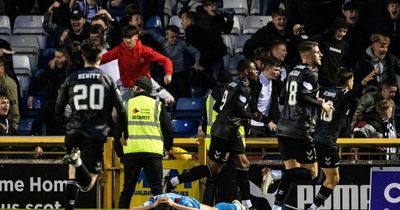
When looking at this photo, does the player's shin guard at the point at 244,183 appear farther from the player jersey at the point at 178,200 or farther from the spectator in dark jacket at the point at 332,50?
the player jersey at the point at 178,200

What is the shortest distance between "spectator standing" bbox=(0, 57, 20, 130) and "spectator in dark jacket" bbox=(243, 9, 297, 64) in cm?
353

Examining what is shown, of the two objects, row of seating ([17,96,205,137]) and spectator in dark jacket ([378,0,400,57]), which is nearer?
spectator in dark jacket ([378,0,400,57])

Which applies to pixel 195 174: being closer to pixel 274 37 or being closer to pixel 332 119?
pixel 332 119

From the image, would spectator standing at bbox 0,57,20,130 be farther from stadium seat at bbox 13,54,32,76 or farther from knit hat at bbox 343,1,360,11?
knit hat at bbox 343,1,360,11

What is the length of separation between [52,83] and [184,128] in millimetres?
2119

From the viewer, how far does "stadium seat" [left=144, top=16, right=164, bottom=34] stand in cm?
2432

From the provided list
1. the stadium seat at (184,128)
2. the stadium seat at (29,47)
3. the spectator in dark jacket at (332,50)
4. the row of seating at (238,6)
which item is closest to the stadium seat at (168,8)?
the row of seating at (238,6)

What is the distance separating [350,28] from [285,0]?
4.05 feet

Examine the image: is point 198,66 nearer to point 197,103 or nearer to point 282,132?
point 197,103

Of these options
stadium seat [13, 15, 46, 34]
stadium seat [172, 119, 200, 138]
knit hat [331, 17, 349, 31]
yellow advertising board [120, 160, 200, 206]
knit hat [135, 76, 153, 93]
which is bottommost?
yellow advertising board [120, 160, 200, 206]

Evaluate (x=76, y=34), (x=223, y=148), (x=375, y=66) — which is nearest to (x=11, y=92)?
(x=76, y=34)

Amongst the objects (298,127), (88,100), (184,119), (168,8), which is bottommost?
(184,119)

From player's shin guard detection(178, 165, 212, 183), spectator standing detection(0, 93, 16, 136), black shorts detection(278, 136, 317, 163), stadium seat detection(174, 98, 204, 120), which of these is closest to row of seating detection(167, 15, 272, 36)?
stadium seat detection(174, 98, 204, 120)

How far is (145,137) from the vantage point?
63.9 ft
